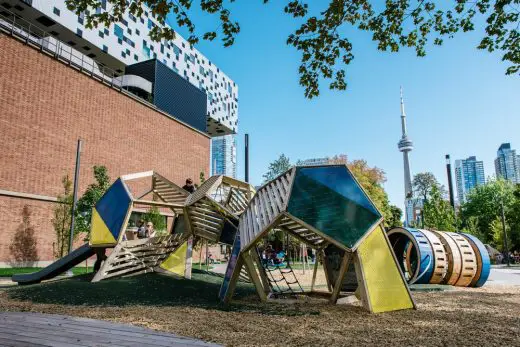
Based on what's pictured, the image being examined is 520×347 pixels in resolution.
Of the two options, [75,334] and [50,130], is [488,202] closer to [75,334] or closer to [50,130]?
[50,130]

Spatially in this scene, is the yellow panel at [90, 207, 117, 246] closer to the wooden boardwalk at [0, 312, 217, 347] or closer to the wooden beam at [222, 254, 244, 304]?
the wooden beam at [222, 254, 244, 304]

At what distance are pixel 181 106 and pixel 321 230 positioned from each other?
116 ft

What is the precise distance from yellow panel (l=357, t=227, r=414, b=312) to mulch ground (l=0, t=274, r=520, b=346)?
35cm

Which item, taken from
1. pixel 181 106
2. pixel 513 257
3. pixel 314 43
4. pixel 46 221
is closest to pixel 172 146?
pixel 181 106

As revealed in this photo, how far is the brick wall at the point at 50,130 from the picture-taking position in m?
22.8

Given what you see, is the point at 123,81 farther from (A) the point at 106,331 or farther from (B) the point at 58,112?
(A) the point at 106,331

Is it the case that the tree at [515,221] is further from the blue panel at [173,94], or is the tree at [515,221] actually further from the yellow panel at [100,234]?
the yellow panel at [100,234]

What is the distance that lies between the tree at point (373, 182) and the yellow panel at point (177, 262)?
2819 cm

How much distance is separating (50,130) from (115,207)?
51.7 ft

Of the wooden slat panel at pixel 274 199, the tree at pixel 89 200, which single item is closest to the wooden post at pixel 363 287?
the wooden slat panel at pixel 274 199

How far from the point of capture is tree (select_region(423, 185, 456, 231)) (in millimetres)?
37781

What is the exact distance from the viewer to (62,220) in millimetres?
23734

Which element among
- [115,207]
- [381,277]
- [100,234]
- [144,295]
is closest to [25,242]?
[100,234]

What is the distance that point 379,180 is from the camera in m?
48.5
